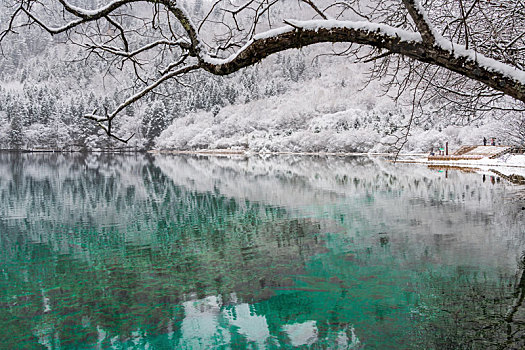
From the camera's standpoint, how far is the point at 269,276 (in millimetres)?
8195

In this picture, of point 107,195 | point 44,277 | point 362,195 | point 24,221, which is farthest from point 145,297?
point 107,195

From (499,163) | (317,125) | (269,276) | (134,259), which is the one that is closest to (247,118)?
(317,125)

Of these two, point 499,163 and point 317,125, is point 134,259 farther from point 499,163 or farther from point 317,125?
point 317,125

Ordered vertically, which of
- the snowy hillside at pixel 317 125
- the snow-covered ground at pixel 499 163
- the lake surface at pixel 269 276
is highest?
the snowy hillside at pixel 317 125

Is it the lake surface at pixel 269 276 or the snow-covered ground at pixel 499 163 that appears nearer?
the lake surface at pixel 269 276

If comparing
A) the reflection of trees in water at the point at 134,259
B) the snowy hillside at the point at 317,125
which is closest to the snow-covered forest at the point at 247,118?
the snowy hillside at the point at 317,125

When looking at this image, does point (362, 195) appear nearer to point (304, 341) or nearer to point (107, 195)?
point (107, 195)

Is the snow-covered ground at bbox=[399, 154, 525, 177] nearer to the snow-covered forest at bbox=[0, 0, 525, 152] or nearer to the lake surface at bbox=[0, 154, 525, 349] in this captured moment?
the lake surface at bbox=[0, 154, 525, 349]

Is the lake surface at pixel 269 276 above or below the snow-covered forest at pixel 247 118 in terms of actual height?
below

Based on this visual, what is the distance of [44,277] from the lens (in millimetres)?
8719

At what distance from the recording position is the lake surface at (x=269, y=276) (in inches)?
229

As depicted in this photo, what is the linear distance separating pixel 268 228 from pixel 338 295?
6.02 metres

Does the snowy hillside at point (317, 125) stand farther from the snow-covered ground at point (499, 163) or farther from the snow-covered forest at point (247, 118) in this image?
the snow-covered ground at point (499, 163)

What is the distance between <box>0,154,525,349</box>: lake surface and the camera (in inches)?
229
